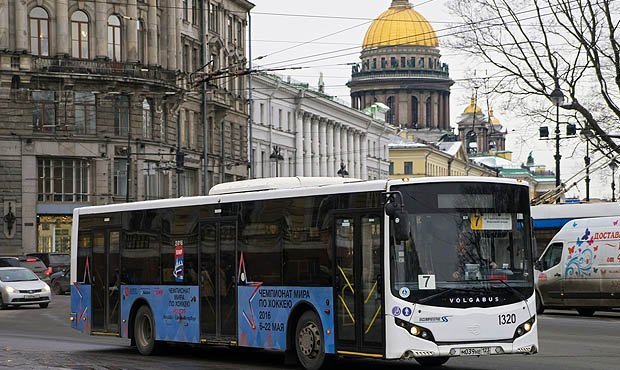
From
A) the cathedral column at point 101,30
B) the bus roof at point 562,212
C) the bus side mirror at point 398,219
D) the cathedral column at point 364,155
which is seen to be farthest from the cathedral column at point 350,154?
the bus side mirror at point 398,219

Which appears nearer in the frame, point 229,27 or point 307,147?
point 229,27

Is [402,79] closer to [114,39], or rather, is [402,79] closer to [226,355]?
[114,39]

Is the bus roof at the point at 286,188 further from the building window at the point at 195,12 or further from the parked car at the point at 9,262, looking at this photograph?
the building window at the point at 195,12

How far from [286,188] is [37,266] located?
3259cm

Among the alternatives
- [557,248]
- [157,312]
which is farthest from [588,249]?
[157,312]

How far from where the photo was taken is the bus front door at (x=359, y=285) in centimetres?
1499

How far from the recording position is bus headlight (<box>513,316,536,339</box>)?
15055 millimetres

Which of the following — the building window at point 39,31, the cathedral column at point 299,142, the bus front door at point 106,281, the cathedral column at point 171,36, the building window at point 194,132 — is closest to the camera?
the bus front door at point 106,281

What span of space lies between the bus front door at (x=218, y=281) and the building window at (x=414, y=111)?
158 m

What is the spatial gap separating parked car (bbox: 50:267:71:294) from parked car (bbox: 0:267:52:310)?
1063 cm

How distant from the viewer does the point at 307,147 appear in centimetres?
10256

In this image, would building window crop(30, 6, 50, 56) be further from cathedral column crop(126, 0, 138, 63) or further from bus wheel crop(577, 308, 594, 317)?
bus wheel crop(577, 308, 594, 317)

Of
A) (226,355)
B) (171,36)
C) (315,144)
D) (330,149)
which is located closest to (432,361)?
(226,355)

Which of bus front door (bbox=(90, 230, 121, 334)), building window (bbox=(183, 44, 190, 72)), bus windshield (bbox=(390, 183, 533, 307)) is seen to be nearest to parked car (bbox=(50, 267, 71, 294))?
building window (bbox=(183, 44, 190, 72))
